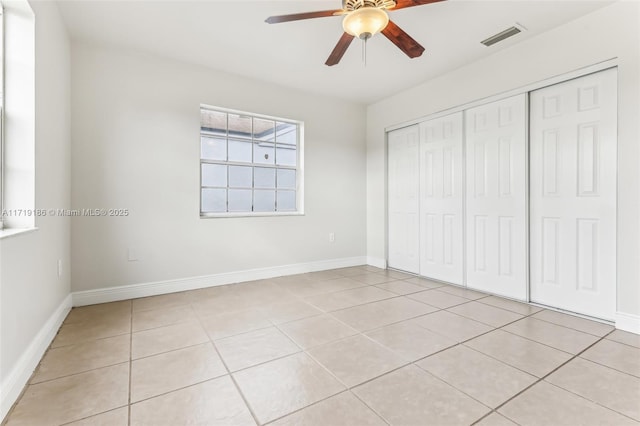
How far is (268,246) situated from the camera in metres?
3.92

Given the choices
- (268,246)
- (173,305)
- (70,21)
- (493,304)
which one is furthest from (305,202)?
(70,21)

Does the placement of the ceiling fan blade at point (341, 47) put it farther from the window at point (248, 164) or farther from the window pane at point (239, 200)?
the window pane at point (239, 200)

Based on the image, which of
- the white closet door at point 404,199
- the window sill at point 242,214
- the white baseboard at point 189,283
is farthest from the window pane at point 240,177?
the white closet door at point 404,199

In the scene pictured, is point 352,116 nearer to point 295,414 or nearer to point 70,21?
point 70,21

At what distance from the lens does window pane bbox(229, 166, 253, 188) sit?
3.74m

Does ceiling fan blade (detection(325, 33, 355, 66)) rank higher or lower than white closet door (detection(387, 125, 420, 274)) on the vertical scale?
higher

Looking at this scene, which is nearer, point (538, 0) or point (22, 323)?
point (22, 323)

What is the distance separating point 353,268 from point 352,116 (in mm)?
2323

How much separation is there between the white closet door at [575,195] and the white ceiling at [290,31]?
700 millimetres

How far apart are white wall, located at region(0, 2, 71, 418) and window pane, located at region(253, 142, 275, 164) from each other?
6.14 ft

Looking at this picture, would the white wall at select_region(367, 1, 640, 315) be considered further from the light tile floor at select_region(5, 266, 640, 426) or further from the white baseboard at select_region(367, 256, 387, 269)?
the white baseboard at select_region(367, 256, 387, 269)

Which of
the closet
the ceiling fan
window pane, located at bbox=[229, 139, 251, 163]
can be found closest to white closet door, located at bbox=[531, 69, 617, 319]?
the closet

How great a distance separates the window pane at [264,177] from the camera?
392cm

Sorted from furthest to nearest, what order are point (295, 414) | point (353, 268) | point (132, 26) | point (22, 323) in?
point (353, 268) → point (132, 26) → point (22, 323) → point (295, 414)
